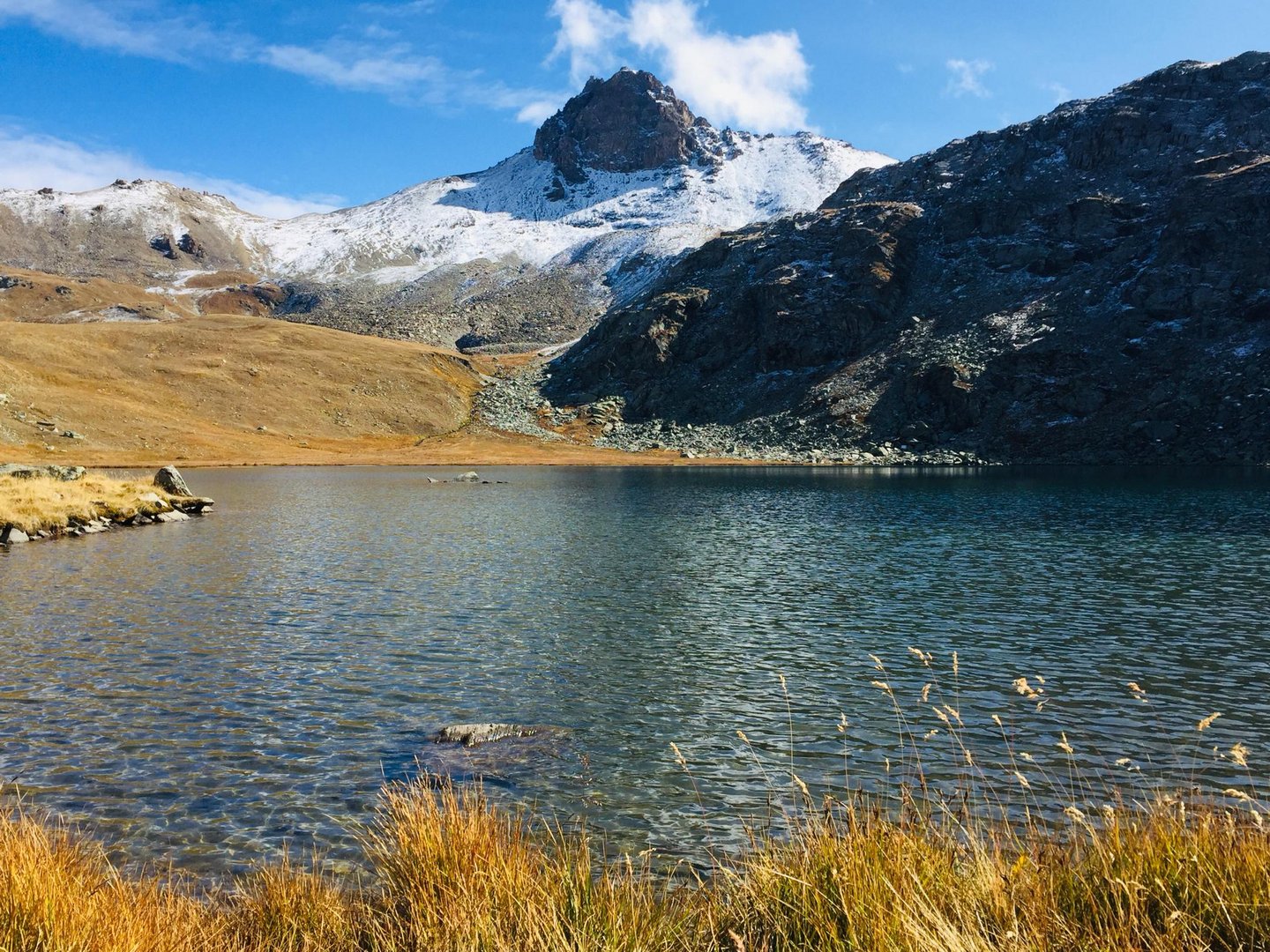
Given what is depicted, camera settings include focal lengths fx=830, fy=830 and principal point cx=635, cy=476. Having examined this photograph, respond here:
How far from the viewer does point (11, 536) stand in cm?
4409

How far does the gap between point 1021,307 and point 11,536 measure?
14504 centimetres

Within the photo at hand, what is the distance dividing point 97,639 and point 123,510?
34.6 meters

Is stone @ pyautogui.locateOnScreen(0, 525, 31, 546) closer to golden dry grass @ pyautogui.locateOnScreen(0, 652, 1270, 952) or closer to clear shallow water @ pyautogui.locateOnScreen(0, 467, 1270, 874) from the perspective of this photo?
clear shallow water @ pyautogui.locateOnScreen(0, 467, 1270, 874)

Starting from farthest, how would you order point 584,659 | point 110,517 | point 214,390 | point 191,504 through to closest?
point 214,390, point 191,504, point 110,517, point 584,659

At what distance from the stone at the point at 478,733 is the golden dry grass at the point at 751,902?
23.9 ft

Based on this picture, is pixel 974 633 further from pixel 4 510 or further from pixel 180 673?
pixel 4 510

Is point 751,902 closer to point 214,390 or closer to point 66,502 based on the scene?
point 66,502

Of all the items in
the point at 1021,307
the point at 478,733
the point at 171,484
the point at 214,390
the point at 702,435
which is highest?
the point at 1021,307

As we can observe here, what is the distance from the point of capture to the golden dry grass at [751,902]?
21.3ft

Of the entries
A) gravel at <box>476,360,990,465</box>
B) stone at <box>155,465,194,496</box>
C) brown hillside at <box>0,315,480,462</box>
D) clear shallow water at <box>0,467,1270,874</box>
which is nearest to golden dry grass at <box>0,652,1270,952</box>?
clear shallow water at <box>0,467,1270,874</box>

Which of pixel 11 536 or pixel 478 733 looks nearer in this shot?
pixel 478 733

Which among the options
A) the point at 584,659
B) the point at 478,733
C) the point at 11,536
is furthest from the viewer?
the point at 11,536

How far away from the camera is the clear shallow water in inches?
555

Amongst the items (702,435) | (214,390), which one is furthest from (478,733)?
(214,390)
